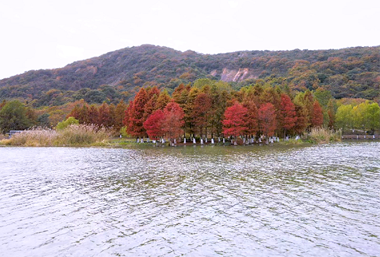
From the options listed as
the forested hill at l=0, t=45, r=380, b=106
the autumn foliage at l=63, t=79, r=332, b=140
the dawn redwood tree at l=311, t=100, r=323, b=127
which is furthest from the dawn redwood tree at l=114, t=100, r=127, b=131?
the forested hill at l=0, t=45, r=380, b=106

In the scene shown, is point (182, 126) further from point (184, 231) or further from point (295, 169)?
point (184, 231)

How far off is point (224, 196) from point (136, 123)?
1889 inches

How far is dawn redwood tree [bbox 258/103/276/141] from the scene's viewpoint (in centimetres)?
5588

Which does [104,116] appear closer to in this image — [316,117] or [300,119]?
[300,119]

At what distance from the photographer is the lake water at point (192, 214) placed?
363 inches

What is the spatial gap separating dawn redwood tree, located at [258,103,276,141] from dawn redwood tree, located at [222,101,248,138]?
137 inches

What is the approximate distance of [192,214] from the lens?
12.4 meters

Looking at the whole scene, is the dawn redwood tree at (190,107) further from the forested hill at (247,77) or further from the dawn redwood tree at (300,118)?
the forested hill at (247,77)

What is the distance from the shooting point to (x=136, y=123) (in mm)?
61562

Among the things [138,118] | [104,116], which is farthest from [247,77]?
[138,118]

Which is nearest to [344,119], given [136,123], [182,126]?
[182,126]

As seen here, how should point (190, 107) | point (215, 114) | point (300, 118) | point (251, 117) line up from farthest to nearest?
1. point (300, 118)
2. point (215, 114)
3. point (190, 107)
4. point (251, 117)

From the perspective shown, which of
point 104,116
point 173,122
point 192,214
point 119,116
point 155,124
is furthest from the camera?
point 104,116

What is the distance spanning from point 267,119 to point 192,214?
45996 millimetres
